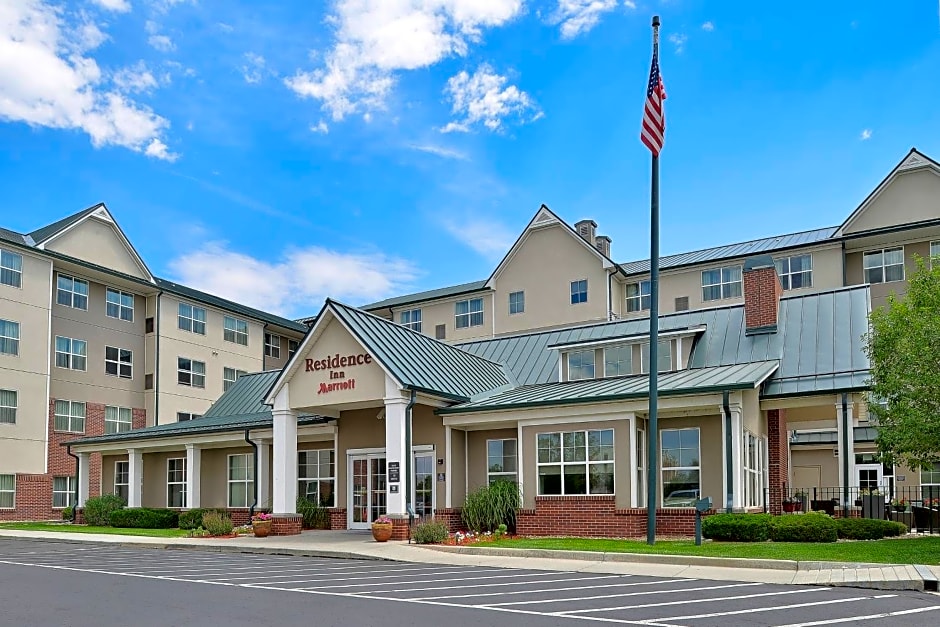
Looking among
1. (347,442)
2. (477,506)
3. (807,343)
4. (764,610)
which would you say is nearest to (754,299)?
(807,343)

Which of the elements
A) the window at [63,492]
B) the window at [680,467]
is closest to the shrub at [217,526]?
the window at [680,467]

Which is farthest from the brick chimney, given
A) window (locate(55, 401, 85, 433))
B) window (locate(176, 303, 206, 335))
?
window (locate(176, 303, 206, 335))

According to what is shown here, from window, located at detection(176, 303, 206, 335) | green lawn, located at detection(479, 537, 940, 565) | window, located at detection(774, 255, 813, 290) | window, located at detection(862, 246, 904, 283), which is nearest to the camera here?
green lawn, located at detection(479, 537, 940, 565)

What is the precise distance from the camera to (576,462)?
2359 centimetres

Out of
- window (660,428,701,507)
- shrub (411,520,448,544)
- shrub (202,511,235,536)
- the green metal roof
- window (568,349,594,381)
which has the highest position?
window (568,349,594,381)

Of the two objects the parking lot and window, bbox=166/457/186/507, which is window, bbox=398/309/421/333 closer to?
window, bbox=166/457/186/507

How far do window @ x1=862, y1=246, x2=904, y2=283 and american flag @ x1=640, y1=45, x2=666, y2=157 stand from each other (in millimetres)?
28369

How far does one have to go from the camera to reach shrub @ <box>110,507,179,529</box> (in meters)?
33.2

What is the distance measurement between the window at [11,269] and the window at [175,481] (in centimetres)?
1663

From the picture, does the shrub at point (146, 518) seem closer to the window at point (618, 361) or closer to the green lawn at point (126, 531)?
the green lawn at point (126, 531)

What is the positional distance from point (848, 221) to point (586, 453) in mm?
28140

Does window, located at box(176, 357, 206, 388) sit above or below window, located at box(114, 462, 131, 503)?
above

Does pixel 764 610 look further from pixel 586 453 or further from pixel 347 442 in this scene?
pixel 347 442

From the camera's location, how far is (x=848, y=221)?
45.1m
